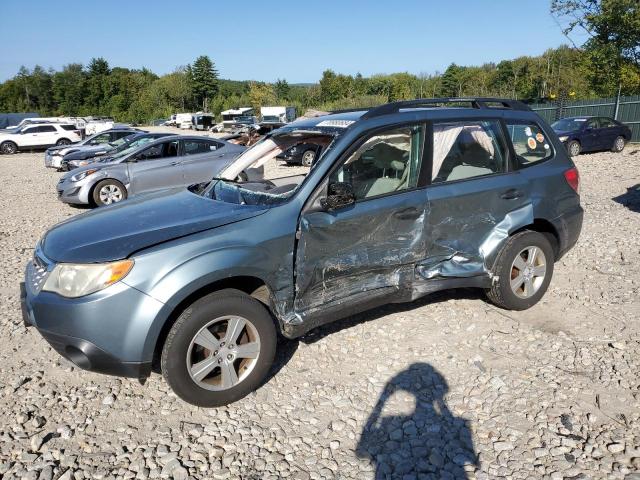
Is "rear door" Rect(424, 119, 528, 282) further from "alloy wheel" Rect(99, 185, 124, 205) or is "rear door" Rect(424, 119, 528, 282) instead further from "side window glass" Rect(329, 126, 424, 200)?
"alloy wheel" Rect(99, 185, 124, 205)

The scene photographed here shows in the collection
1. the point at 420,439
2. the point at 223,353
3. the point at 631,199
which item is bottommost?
the point at 420,439

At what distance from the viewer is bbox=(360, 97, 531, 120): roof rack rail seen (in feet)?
12.6

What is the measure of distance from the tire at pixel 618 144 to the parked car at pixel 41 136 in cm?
2661

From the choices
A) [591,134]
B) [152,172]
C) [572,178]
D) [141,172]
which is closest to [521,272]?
[572,178]

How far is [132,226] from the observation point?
10.7 ft

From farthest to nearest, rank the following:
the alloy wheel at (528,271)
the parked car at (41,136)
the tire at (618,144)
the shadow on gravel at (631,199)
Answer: the parked car at (41,136) → the tire at (618,144) → the shadow on gravel at (631,199) → the alloy wheel at (528,271)

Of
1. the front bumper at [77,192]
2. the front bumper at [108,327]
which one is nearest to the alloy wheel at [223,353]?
the front bumper at [108,327]

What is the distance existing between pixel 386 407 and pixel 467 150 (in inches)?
88.4

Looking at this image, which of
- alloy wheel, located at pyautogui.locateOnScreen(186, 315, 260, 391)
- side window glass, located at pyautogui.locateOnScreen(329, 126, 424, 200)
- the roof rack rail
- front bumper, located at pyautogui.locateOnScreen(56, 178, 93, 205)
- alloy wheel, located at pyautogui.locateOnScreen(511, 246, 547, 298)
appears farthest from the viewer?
front bumper, located at pyautogui.locateOnScreen(56, 178, 93, 205)

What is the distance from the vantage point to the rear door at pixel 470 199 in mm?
3912

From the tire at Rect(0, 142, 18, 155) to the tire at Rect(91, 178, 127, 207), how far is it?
864 inches

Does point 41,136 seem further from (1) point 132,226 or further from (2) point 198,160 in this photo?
(1) point 132,226

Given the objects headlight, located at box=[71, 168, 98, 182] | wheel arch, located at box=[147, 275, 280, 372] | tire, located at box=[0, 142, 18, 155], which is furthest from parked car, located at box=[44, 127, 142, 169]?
wheel arch, located at box=[147, 275, 280, 372]

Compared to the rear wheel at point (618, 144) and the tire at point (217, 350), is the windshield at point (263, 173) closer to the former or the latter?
the tire at point (217, 350)
